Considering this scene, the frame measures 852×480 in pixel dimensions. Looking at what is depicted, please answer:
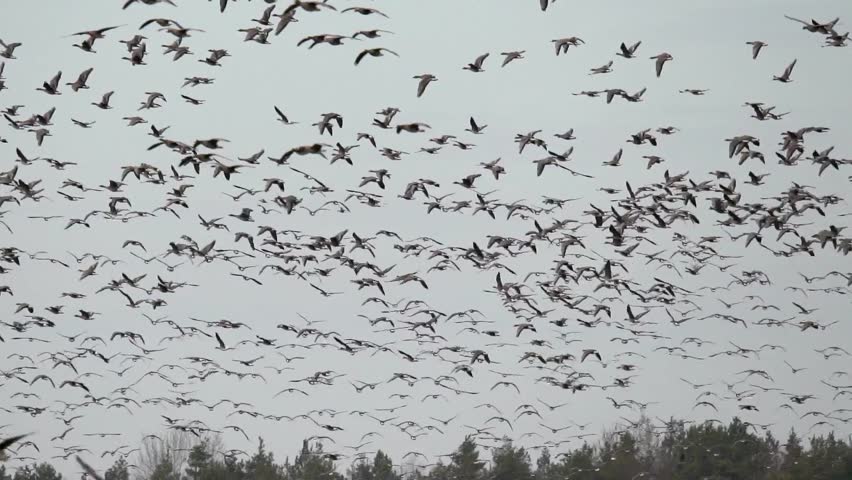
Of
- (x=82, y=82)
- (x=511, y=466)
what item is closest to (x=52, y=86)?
(x=82, y=82)

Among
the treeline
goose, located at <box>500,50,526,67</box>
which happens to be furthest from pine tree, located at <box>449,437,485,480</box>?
goose, located at <box>500,50,526,67</box>

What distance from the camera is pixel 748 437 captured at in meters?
93.1

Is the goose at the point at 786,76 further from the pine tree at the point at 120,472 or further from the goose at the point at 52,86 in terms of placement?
the pine tree at the point at 120,472

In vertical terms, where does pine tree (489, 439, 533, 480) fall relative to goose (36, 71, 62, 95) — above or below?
below

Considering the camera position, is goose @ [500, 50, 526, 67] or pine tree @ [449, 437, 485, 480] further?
pine tree @ [449, 437, 485, 480]

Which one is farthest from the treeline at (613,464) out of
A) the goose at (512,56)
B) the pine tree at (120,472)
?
the goose at (512,56)

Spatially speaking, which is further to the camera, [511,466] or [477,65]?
[511,466]

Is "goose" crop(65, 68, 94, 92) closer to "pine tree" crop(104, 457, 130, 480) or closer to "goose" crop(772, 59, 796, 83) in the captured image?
"goose" crop(772, 59, 796, 83)

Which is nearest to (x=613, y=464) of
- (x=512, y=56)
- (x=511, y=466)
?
(x=511, y=466)

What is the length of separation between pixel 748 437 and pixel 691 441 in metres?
4.39

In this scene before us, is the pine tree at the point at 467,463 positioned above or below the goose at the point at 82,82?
below

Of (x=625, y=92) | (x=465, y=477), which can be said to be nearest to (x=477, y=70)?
(x=625, y=92)

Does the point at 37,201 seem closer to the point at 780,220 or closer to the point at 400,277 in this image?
the point at 400,277

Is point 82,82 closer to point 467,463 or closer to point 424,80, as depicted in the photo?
point 424,80
